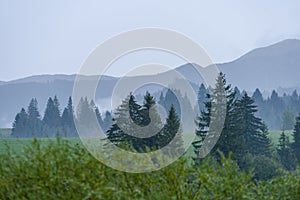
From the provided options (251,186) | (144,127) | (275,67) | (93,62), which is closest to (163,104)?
(144,127)

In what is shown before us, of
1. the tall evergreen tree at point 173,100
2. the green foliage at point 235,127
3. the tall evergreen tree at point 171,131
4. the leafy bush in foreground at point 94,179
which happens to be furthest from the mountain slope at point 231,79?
the green foliage at point 235,127

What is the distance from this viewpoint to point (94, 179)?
3.65 m

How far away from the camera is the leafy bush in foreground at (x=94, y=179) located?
362 cm

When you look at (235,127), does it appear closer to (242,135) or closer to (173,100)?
(242,135)

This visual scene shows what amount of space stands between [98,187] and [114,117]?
18.0 feet

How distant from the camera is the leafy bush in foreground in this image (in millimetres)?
3615

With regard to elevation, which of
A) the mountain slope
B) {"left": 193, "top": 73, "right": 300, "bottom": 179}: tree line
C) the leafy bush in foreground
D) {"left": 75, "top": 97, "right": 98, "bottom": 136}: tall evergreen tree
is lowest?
the leafy bush in foreground

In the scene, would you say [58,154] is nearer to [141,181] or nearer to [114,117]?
[141,181]

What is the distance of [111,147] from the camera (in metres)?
4.29

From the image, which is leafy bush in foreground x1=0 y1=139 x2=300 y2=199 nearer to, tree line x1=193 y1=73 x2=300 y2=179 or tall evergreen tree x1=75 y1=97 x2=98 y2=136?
tall evergreen tree x1=75 y1=97 x2=98 y2=136

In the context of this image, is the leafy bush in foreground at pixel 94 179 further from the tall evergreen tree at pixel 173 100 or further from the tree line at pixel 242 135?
the tree line at pixel 242 135

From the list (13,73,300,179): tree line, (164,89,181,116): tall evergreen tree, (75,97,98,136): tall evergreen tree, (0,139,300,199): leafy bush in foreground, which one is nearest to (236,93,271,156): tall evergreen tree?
(13,73,300,179): tree line

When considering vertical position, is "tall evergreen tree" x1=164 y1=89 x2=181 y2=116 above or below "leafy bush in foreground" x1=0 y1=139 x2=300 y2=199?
above

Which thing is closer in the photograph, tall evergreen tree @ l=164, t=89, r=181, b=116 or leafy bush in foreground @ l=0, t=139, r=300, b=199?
leafy bush in foreground @ l=0, t=139, r=300, b=199
